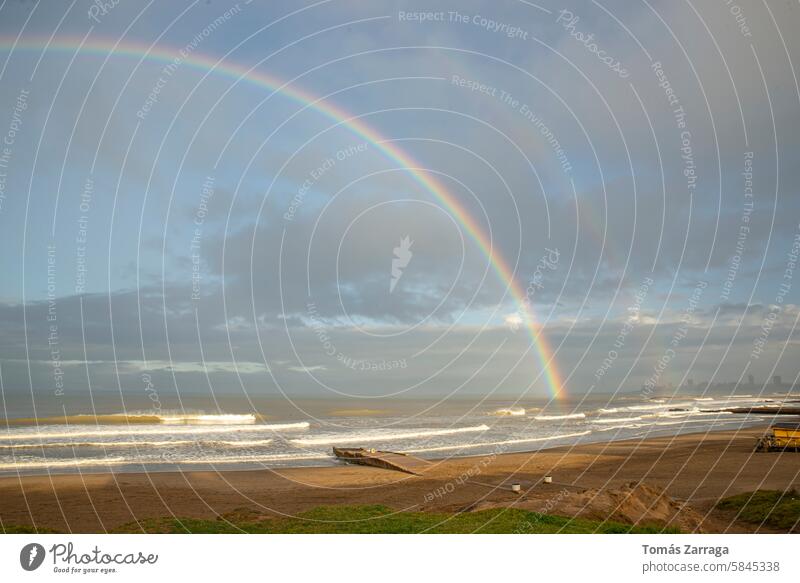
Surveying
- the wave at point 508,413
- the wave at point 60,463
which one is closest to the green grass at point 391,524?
the wave at point 60,463

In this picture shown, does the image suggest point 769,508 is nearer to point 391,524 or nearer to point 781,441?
point 391,524

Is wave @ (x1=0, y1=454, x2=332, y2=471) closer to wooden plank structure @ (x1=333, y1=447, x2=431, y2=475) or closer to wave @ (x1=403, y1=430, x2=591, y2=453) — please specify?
wooden plank structure @ (x1=333, y1=447, x2=431, y2=475)

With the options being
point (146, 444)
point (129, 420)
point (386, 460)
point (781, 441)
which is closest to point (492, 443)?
point (386, 460)

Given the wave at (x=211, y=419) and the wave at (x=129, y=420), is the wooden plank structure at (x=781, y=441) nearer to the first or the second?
the wave at (x=211, y=419)
